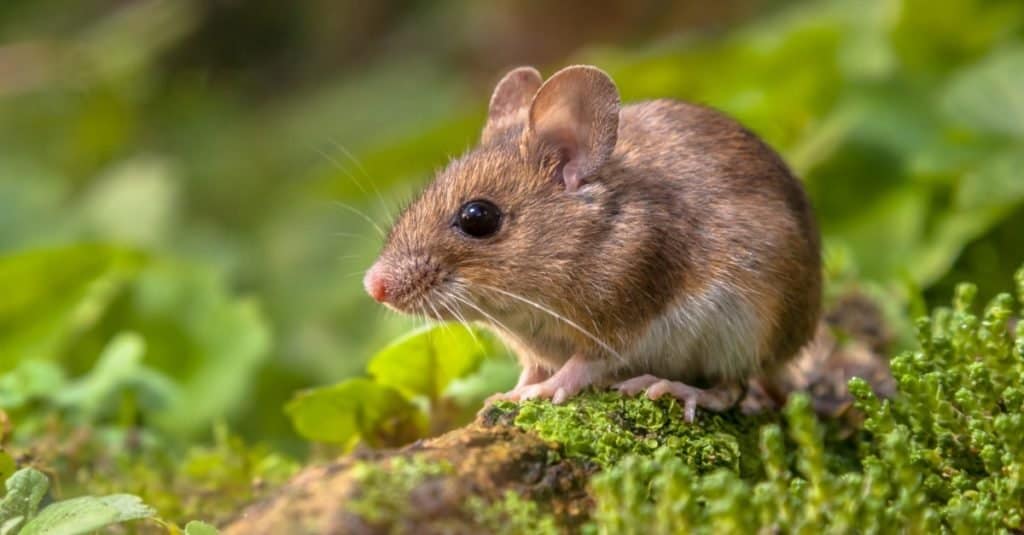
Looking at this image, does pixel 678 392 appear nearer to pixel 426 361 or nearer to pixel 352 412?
pixel 426 361

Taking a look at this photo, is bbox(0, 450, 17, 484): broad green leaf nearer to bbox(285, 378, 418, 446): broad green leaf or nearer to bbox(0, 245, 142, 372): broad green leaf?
bbox(285, 378, 418, 446): broad green leaf

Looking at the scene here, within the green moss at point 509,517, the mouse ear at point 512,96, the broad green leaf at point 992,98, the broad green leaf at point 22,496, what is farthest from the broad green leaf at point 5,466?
the broad green leaf at point 992,98

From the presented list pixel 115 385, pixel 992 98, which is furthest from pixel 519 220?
pixel 992 98

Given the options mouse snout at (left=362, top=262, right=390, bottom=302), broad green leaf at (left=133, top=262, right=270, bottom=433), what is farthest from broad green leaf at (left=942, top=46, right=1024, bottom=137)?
broad green leaf at (left=133, top=262, right=270, bottom=433)

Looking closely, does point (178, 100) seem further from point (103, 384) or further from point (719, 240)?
point (719, 240)

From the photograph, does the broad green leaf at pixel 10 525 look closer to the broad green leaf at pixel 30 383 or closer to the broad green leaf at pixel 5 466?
the broad green leaf at pixel 5 466

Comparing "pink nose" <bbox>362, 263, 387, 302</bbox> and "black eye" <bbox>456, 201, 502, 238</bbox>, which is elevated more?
"black eye" <bbox>456, 201, 502, 238</bbox>
